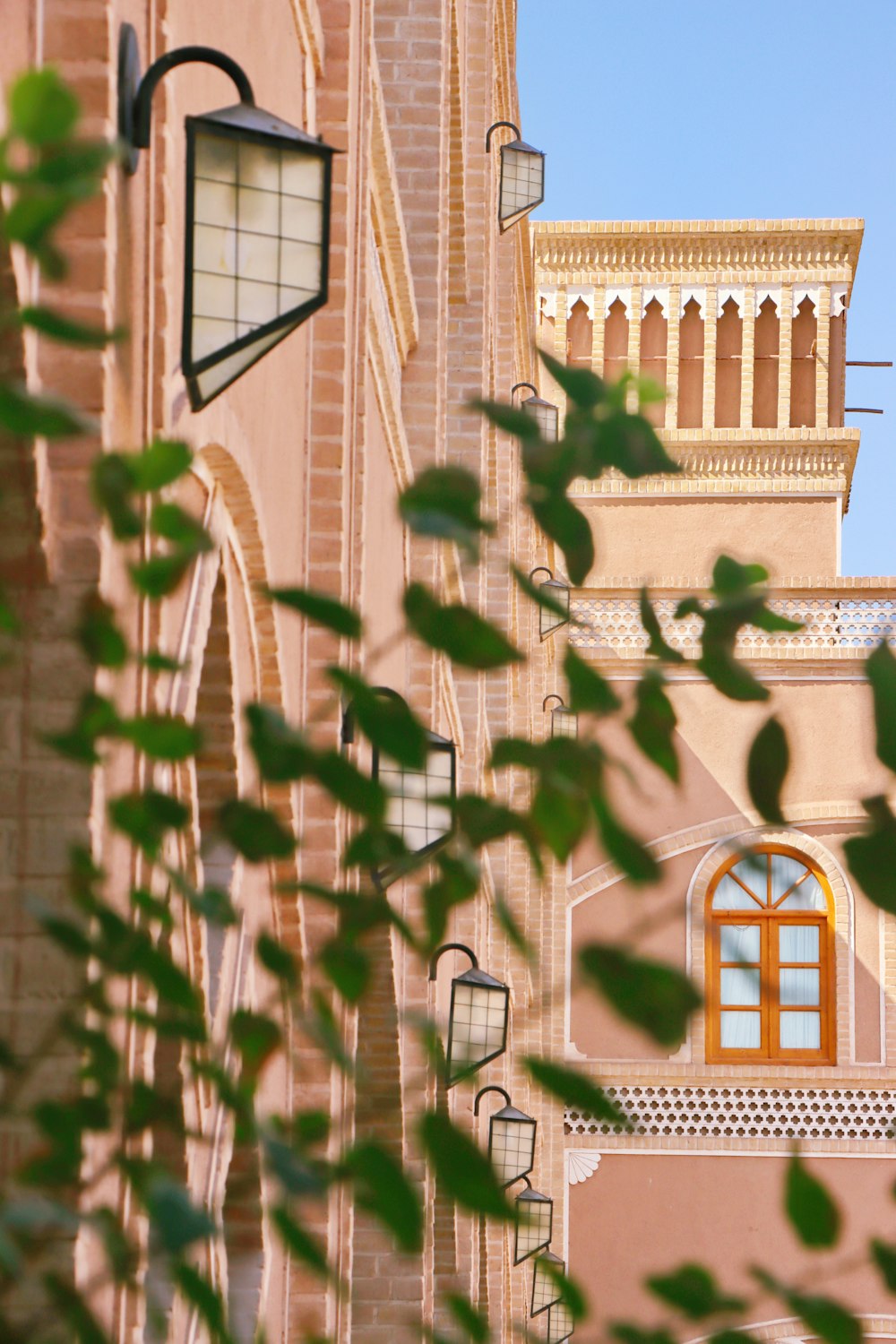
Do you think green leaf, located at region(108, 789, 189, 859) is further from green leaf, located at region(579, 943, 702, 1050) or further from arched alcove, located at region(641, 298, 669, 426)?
arched alcove, located at region(641, 298, 669, 426)

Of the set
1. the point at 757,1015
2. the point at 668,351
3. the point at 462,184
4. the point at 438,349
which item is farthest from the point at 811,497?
the point at 438,349

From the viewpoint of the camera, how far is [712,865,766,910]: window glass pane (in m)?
14.1

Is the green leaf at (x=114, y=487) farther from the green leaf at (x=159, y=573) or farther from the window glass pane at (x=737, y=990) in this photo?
the window glass pane at (x=737, y=990)

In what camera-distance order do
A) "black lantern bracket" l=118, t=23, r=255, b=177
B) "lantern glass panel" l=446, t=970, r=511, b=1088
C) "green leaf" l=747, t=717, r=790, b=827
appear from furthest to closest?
"lantern glass panel" l=446, t=970, r=511, b=1088
"black lantern bracket" l=118, t=23, r=255, b=177
"green leaf" l=747, t=717, r=790, b=827

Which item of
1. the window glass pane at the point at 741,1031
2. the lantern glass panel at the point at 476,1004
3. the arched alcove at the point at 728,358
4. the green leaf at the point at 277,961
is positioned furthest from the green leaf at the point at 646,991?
the arched alcove at the point at 728,358

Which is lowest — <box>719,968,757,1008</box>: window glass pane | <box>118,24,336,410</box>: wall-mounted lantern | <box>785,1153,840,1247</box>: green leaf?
<box>719,968,757,1008</box>: window glass pane

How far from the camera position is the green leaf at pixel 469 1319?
89cm

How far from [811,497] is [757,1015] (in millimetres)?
4368

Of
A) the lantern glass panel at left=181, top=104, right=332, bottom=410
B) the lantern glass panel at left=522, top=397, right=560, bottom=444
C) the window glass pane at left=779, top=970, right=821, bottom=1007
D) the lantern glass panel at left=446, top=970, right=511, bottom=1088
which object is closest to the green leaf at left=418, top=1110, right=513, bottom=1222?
the lantern glass panel at left=181, top=104, right=332, bottom=410

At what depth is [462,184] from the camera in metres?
8.20

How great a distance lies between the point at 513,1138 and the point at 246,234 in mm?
7015

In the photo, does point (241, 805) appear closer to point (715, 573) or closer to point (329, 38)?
point (715, 573)

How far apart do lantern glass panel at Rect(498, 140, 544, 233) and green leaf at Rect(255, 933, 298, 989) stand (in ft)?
30.5

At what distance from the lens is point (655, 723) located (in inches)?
40.7
